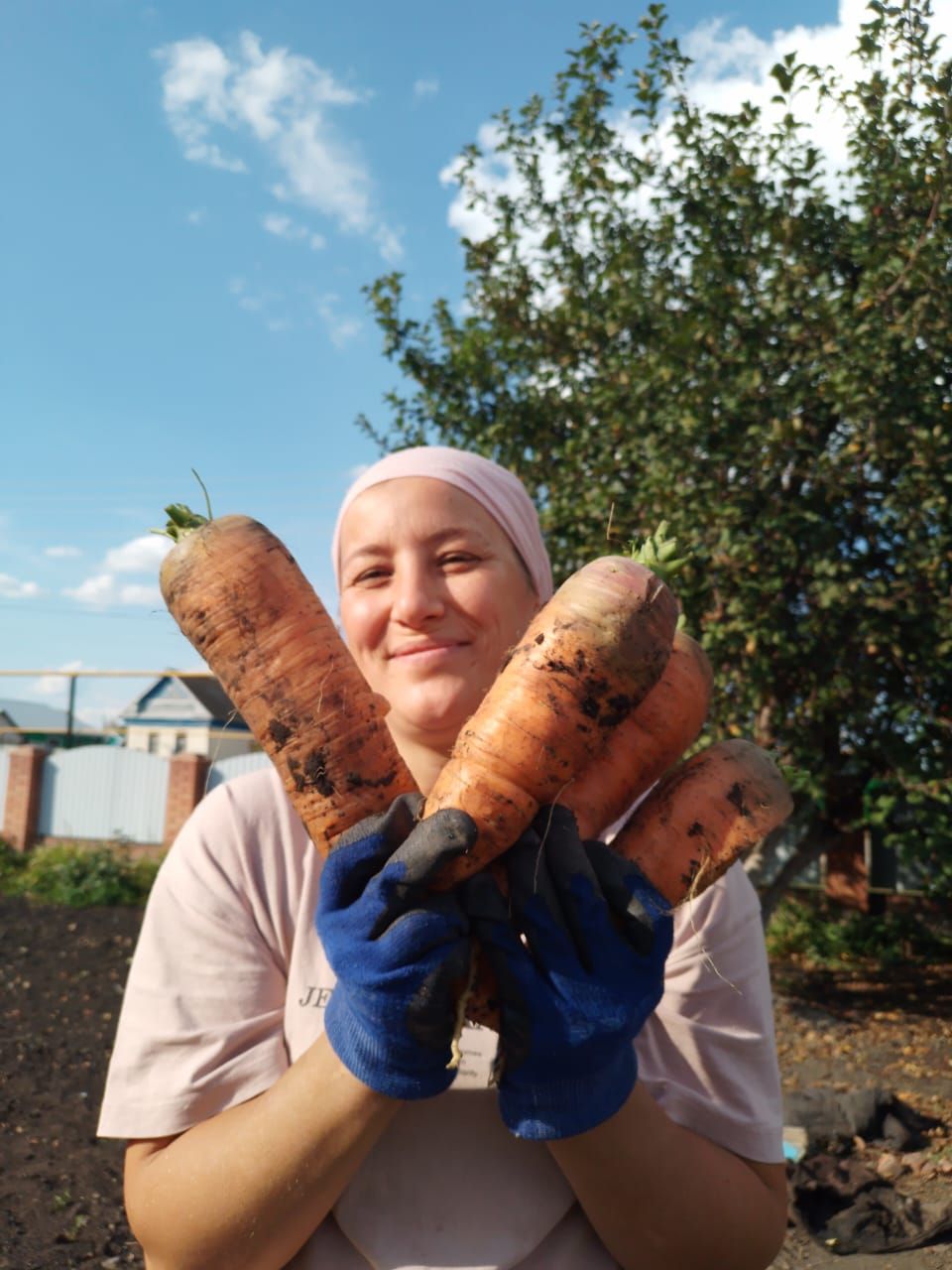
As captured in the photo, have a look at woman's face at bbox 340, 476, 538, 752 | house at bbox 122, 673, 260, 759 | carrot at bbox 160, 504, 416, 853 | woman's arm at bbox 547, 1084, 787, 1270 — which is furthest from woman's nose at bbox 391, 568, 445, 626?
house at bbox 122, 673, 260, 759

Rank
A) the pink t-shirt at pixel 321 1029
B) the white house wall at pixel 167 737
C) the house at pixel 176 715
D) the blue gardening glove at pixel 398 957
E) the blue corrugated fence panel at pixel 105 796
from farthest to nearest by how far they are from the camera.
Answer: the house at pixel 176 715, the white house wall at pixel 167 737, the blue corrugated fence panel at pixel 105 796, the pink t-shirt at pixel 321 1029, the blue gardening glove at pixel 398 957

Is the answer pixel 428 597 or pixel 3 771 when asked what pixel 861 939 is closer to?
pixel 428 597

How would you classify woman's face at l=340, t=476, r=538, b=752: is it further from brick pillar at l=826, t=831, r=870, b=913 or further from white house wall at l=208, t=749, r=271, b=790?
white house wall at l=208, t=749, r=271, b=790

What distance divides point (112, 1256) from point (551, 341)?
25.5 feet

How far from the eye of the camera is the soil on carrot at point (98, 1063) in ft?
15.0

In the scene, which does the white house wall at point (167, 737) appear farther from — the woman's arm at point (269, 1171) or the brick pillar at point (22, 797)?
the woman's arm at point (269, 1171)

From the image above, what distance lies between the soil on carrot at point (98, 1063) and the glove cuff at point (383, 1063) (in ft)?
13.0

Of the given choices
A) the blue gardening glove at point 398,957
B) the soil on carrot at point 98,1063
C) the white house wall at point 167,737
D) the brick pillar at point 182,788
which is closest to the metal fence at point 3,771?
the brick pillar at point 182,788

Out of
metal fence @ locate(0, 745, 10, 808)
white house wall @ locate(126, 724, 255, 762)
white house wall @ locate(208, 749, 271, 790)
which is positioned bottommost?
white house wall @ locate(126, 724, 255, 762)

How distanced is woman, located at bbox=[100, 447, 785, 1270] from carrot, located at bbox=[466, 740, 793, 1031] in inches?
3.1

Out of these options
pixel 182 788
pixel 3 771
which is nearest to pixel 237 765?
pixel 182 788

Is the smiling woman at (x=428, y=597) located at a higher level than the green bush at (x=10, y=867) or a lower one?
higher

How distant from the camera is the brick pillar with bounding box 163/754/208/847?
14.9 m

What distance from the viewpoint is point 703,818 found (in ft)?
6.37
